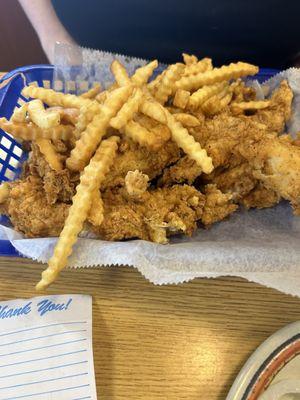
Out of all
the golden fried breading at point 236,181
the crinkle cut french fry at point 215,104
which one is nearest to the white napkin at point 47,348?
the golden fried breading at point 236,181

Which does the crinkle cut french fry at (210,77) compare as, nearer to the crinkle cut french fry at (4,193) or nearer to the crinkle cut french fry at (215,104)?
the crinkle cut french fry at (215,104)

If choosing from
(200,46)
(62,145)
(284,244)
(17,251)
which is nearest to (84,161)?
(62,145)

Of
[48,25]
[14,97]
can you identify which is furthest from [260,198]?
[48,25]

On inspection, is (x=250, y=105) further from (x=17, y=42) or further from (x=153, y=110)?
(x=17, y=42)

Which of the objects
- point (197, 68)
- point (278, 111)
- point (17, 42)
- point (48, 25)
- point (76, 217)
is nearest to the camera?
point (76, 217)

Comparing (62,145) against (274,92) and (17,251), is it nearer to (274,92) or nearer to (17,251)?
(17,251)

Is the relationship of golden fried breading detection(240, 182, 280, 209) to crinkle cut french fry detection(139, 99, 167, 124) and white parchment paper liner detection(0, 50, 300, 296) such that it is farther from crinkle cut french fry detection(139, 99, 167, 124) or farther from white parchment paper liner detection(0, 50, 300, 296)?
crinkle cut french fry detection(139, 99, 167, 124)

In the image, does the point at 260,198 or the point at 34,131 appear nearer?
the point at 34,131
